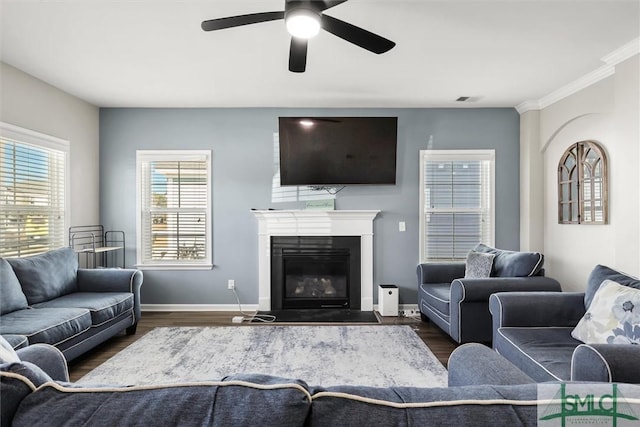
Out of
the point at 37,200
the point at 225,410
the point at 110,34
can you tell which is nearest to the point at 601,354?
the point at 225,410

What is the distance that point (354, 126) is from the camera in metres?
4.43

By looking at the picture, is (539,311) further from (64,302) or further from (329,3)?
(64,302)

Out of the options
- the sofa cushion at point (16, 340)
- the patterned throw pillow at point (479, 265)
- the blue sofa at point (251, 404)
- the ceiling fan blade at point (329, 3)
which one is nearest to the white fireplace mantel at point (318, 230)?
the patterned throw pillow at point (479, 265)

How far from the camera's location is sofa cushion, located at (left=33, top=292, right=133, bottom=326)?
3.14 metres

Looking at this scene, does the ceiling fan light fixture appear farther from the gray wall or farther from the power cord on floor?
the power cord on floor

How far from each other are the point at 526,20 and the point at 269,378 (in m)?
2.89

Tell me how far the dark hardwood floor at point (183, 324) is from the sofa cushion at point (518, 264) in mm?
845

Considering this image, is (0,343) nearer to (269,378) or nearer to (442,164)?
(269,378)

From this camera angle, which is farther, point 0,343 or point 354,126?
point 354,126

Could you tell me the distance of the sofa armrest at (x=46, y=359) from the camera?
141cm

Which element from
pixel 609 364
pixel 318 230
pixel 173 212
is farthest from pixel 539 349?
pixel 173 212

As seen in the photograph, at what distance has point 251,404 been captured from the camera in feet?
2.37

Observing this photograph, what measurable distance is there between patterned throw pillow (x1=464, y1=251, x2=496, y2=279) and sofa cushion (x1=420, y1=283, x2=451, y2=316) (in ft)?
0.93

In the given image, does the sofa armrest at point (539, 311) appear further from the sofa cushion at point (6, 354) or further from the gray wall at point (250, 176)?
the sofa cushion at point (6, 354)
